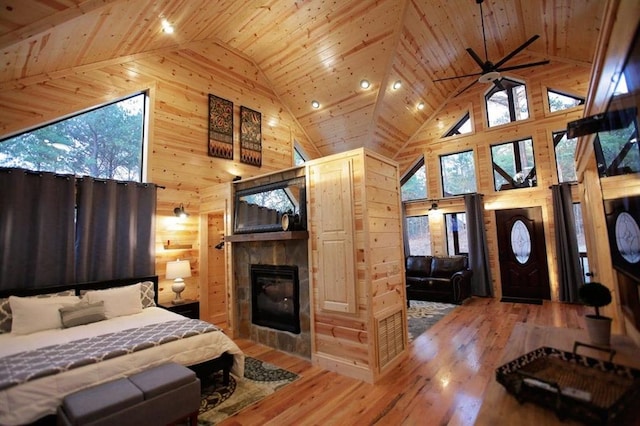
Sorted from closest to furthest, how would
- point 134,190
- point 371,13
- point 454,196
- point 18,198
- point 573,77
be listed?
1. point 18,198
2. point 134,190
3. point 371,13
4. point 573,77
5. point 454,196

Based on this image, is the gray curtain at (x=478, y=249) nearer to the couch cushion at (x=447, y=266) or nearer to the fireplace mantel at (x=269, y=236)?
the couch cushion at (x=447, y=266)

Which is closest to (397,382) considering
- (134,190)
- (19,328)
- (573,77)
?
(19,328)

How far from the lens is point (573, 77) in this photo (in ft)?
19.5

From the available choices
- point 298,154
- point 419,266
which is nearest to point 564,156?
point 419,266

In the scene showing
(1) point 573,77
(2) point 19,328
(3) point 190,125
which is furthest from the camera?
(1) point 573,77

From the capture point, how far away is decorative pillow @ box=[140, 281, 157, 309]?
155 inches

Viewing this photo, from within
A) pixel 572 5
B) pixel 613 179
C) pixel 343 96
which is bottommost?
pixel 613 179

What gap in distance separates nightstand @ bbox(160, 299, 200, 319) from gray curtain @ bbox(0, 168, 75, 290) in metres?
1.22

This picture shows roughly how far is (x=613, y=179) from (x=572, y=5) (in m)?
4.50

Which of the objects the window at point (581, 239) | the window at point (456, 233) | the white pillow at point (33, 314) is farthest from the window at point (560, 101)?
the white pillow at point (33, 314)

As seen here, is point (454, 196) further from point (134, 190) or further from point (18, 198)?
point (18, 198)

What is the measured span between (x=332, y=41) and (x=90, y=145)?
13.7 feet

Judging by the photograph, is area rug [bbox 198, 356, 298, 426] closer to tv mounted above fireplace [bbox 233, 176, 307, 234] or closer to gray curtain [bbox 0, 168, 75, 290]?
tv mounted above fireplace [bbox 233, 176, 307, 234]

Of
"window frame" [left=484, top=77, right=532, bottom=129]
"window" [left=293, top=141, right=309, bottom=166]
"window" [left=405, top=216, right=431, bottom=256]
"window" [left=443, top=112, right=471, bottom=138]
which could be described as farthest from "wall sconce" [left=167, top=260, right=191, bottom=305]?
"window frame" [left=484, top=77, right=532, bottom=129]
